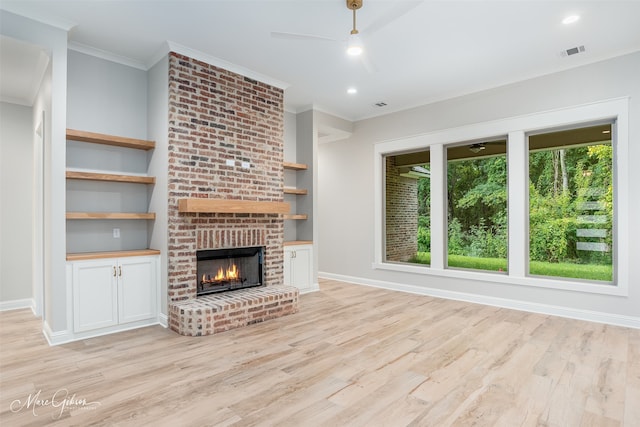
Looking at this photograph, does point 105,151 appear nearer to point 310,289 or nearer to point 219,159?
point 219,159

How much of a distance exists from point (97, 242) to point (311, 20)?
334 centimetres

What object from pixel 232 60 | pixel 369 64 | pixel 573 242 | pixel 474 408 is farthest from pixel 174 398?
pixel 573 242

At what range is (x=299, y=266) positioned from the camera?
5.71 m

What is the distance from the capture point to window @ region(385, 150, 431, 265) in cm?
593

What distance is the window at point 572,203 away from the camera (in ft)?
14.1

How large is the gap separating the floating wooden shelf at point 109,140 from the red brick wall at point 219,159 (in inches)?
16.2

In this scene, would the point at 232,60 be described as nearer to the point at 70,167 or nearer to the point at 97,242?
the point at 70,167

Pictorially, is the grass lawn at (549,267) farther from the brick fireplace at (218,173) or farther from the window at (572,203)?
the brick fireplace at (218,173)

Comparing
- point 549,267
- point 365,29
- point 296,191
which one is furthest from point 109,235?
point 549,267

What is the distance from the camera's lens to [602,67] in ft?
13.7

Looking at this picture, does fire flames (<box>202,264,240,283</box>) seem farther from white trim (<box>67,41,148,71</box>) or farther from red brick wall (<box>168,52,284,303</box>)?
white trim (<box>67,41,148,71</box>)

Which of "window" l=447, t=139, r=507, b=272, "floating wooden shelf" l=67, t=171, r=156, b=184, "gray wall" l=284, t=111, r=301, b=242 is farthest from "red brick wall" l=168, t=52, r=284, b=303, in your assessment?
"window" l=447, t=139, r=507, b=272

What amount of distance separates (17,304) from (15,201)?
4.58 ft

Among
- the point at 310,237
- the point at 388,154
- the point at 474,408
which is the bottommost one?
the point at 474,408
